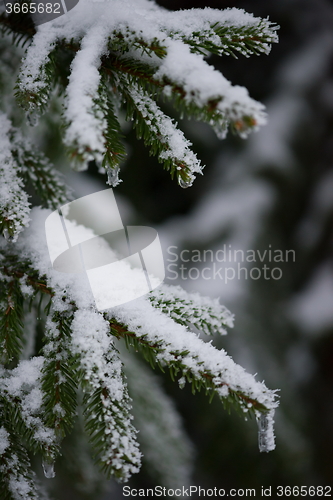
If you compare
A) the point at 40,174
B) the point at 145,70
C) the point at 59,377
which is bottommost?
the point at 59,377

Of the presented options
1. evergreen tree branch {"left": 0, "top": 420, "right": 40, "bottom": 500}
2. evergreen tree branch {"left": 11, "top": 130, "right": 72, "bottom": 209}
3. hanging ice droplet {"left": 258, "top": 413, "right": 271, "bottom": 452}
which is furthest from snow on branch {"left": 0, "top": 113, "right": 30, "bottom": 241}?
hanging ice droplet {"left": 258, "top": 413, "right": 271, "bottom": 452}

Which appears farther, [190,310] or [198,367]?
[190,310]

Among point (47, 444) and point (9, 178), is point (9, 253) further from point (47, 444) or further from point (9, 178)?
point (47, 444)

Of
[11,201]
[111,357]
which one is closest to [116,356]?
[111,357]

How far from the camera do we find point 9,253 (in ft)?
2.65

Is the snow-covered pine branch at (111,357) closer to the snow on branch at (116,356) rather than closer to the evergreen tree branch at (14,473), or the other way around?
the snow on branch at (116,356)

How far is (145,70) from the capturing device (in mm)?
636

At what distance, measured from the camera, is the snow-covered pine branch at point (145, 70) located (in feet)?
1.56

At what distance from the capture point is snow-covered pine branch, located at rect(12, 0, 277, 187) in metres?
0.48

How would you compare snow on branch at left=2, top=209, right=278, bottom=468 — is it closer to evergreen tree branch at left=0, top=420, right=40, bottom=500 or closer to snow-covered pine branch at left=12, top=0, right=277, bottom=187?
evergreen tree branch at left=0, top=420, right=40, bottom=500

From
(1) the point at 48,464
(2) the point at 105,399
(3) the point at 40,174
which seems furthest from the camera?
(3) the point at 40,174

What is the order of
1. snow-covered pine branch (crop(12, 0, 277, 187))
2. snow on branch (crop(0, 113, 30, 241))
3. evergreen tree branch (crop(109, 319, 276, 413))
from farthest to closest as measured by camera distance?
snow on branch (crop(0, 113, 30, 241))
evergreen tree branch (crop(109, 319, 276, 413))
snow-covered pine branch (crop(12, 0, 277, 187))

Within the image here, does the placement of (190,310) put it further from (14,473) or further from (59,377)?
(14,473)

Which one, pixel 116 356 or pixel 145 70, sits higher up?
pixel 145 70
